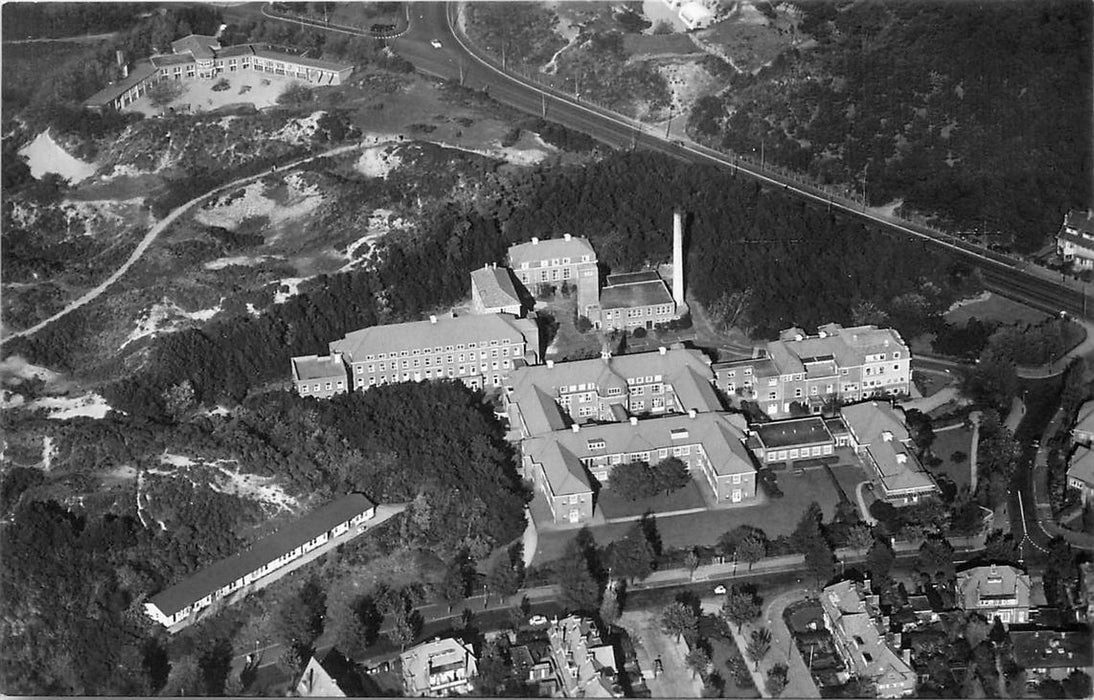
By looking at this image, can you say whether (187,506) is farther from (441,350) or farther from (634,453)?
(634,453)

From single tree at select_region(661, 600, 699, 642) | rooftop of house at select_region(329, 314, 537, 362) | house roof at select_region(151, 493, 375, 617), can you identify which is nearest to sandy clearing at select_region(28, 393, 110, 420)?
rooftop of house at select_region(329, 314, 537, 362)

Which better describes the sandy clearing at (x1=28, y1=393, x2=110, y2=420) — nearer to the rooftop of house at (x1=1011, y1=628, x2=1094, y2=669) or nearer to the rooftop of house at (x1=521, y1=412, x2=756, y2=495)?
the rooftop of house at (x1=521, y1=412, x2=756, y2=495)

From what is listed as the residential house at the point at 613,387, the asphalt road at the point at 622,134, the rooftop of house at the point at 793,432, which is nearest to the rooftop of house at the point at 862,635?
the rooftop of house at the point at 793,432

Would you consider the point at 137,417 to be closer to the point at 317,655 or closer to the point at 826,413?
the point at 317,655

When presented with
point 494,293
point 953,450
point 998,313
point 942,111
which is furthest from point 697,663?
point 942,111

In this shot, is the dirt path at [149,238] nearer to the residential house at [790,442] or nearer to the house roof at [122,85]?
the house roof at [122,85]

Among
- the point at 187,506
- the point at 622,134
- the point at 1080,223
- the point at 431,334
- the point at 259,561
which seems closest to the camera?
the point at 259,561

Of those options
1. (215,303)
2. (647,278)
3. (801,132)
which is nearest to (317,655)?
(215,303)
